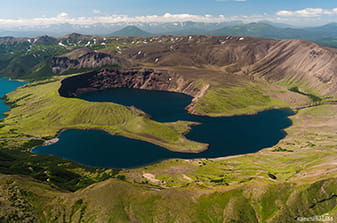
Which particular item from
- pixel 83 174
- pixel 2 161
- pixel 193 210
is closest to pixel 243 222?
pixel 193 210

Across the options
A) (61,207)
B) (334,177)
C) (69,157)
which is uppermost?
(334,177)

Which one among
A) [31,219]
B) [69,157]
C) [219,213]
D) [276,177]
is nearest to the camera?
[31,219]

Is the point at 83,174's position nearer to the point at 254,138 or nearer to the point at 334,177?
the point at 334,177

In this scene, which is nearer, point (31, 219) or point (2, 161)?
point (31, 219)

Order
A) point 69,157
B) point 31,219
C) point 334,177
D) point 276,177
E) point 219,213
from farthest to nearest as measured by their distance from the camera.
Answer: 1. point 69,157
2. point 276,177
3. point 334,177
4. point 219,213
5. point 31,219

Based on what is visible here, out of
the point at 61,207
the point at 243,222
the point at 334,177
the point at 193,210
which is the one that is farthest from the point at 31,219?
the point at 334,177

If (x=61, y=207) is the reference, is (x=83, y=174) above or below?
below

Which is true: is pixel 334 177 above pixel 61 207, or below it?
above

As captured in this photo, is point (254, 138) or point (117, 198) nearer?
point (117, 198)

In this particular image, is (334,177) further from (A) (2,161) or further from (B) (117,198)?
(A) (2,161)
